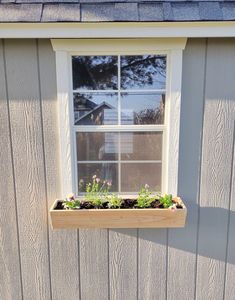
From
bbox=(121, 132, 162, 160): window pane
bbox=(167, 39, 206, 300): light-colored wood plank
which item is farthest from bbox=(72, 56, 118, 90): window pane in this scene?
bbox=(167, 39, 206, 300): light-colored wood plank

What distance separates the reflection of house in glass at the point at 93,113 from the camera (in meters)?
1.63

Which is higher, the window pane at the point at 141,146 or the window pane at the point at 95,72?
the window pane at the point at 95,72

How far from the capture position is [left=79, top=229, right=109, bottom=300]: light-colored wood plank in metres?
1.75

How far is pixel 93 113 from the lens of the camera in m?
1.64

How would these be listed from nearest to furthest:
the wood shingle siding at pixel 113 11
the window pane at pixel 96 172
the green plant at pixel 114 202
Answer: the wood shingle siding at pixel 113 11 < the green plant at pixel 114 202 < the window pane at pixel 96 172

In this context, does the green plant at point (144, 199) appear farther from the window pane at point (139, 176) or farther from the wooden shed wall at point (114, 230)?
the wooden shed wall at point (114, 230)

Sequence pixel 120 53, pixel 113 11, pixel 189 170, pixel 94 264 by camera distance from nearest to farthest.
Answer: pixel 113 11
pixel 120 53
pixel 189 170
pixel 94 264

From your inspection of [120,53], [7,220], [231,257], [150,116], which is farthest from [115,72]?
[231,257]

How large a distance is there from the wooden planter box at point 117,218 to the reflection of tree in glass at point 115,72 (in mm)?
781

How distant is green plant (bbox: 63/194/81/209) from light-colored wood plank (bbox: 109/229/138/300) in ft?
1.13

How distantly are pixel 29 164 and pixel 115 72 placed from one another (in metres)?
0.81

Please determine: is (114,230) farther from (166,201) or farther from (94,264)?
(166,201)

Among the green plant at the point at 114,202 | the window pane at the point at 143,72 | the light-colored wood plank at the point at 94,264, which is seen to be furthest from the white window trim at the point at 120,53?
the light-colored wood plank at the point at 94,264

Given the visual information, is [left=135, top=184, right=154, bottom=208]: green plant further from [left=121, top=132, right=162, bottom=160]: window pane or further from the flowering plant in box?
[left=121, top=132, right=162, bottom=160]: window pane
